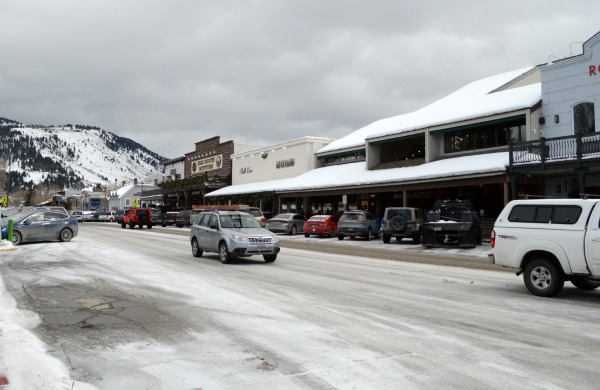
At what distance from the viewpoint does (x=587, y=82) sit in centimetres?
2403

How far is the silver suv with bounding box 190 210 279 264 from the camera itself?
1465cm

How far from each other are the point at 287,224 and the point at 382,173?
731cm

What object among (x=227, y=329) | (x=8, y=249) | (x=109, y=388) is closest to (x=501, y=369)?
(x=227, y=329)

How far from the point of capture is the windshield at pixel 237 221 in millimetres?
15513

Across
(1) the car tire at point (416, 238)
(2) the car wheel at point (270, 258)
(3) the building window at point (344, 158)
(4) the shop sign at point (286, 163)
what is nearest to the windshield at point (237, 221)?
(2) the car wheel at point (270, 258)

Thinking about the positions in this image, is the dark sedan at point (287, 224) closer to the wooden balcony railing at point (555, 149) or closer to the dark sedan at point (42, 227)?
the dark sedan at point (42, 227)

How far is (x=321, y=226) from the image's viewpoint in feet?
98.9

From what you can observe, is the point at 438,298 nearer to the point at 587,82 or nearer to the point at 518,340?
the point at 518,340

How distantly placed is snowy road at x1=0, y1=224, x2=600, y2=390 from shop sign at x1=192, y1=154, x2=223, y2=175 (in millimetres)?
47260

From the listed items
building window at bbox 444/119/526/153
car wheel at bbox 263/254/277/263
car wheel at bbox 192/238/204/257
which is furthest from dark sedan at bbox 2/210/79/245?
building window at bbox 444/119/526/153

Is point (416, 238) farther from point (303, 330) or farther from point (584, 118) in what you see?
Result: point (303, 330)

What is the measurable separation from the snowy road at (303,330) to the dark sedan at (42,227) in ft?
32.1

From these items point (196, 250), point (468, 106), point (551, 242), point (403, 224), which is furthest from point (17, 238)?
point (468, 106)

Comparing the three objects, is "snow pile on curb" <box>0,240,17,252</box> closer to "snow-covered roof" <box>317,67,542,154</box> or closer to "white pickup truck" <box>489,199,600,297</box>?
"white pickup truck" <box>489,199,600,297</box>
